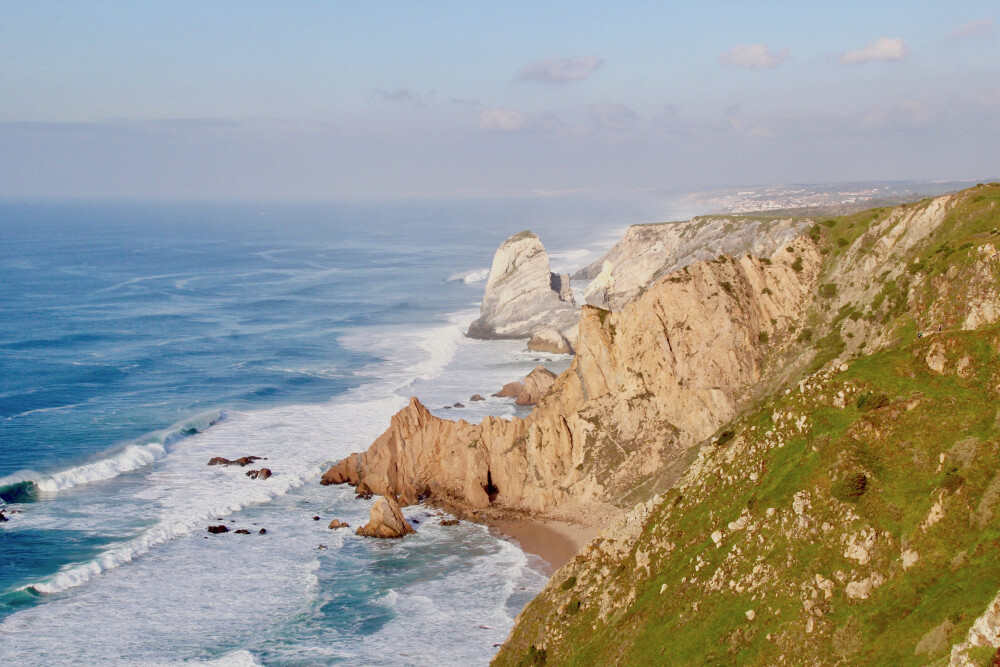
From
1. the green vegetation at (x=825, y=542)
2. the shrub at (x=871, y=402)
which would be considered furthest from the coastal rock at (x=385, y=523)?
the shrub at (x=871, y=402)

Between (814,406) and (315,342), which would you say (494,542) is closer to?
(814,406)

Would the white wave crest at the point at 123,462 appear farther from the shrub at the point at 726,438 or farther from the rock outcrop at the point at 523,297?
the shrub at the point at 726,438

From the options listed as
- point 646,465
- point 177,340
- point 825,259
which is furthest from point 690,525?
point 177,340

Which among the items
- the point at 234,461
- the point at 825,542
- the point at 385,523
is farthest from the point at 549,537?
the point at 234,461

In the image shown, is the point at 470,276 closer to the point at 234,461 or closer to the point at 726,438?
the point at 234,461

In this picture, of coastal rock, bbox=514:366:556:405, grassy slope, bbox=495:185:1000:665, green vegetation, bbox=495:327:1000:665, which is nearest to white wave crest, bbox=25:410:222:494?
coastal rock, bbox=514:366:556:405

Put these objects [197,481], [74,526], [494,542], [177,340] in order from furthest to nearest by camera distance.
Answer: [177,340] → [197,481] → [74,526] → [494,542]
